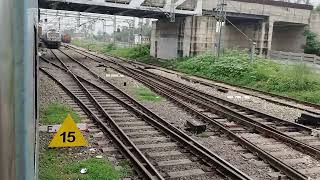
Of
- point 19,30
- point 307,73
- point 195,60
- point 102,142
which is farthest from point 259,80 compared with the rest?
point 19,30

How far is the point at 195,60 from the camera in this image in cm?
2861

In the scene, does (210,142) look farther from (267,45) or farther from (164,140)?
(267,45)

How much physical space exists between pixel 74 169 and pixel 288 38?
40.8 meters

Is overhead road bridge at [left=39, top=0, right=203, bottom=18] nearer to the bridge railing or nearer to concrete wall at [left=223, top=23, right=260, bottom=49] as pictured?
concrete wall at [left=223, top=23, right=260, bottom=49]

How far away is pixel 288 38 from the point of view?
4322cm

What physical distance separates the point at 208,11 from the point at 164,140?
25.4 meters

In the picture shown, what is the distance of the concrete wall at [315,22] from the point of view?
1578 inches

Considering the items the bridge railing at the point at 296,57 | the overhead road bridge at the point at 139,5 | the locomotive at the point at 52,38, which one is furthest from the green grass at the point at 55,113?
the locomotive at the point at 52,38

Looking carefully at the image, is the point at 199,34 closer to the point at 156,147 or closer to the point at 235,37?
the point at 235,37

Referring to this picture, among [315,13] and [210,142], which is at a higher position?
[315,13]

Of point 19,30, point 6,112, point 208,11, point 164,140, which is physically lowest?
point 164,140

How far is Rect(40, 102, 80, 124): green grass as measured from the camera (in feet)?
34.1

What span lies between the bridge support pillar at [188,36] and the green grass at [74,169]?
82.5 ft

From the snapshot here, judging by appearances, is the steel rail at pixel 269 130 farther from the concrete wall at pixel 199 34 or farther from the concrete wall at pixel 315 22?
the concrete wall at pixel 315 22
